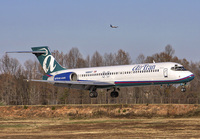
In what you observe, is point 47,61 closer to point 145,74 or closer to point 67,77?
point 67,77

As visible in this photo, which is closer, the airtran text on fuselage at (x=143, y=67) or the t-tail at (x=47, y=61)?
the airtran text on fuselage at (x=143, y=67)

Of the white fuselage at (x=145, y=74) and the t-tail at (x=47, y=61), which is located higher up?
the t-tail at (x=47, y=61)

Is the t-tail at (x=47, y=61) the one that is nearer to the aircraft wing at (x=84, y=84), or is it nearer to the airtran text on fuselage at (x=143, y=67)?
the aircraft wing at (x=84, y=84)

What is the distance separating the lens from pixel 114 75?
47.4 m

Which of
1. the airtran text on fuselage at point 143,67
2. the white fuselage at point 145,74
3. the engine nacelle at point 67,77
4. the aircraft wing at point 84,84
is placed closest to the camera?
the white fuselage at point 145,74

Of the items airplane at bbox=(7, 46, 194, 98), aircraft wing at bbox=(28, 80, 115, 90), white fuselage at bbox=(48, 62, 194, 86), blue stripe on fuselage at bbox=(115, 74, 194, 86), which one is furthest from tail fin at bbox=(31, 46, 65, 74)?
blue stripe on fuselage at bbox=(115, 74, 194, 86)

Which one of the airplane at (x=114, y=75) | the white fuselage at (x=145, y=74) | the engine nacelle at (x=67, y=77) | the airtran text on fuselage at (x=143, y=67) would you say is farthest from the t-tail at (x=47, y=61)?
the airtran text on fuselage at (x=143, y=67)

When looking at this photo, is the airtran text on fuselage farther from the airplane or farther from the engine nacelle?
the engine nacelle

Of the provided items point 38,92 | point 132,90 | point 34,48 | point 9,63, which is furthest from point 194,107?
point 9,63

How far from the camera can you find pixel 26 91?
9344 cm

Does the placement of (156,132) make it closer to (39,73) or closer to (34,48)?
(34,48)

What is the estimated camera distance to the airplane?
43.4 m

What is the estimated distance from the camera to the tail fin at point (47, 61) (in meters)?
55.0

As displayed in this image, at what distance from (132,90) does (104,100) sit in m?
13.5
